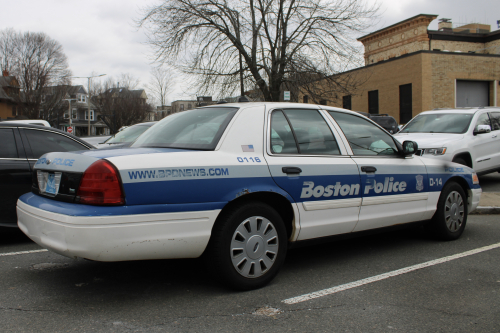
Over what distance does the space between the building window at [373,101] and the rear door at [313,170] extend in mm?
29328

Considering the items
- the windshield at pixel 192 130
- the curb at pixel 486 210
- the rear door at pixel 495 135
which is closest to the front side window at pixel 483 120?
the rear door at pixel 495 135

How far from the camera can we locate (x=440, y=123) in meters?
10.1

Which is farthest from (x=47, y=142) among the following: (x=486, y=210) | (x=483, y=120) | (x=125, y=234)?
(x=483, y=120)

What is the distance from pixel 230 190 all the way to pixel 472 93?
29.7 meters

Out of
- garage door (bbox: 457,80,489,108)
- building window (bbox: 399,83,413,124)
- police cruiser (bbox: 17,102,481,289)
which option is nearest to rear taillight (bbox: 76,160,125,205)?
police cruiser (bbox: 17,102,481,289)

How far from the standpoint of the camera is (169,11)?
70.1 feet

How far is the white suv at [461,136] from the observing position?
29.2 ft

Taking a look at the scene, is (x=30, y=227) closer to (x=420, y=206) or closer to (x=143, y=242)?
(x=143, y=242)

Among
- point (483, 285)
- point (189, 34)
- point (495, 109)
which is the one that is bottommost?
point (483, 285)

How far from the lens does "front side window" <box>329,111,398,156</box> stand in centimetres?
468

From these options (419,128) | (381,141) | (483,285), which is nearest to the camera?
(483,285)

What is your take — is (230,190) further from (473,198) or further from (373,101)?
(373,101)

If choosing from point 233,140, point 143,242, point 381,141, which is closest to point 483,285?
point 381,141

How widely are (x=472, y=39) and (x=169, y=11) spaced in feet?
99.2
